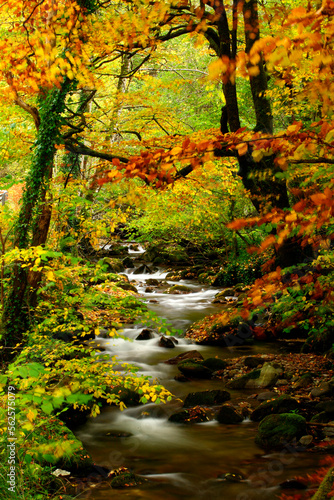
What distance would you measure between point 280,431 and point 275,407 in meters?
0.75

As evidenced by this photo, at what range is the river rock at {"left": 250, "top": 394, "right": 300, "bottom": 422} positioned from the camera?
16.9 feet

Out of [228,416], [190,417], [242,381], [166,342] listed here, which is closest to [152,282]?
[166,342]

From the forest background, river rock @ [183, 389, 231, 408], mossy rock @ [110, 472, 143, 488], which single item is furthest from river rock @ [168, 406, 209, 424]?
mossy rock @ [110, 472, 143, 488]

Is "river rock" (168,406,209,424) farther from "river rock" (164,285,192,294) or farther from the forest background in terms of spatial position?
"river rock" (164,285,192,294)

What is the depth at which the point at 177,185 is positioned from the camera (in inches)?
368

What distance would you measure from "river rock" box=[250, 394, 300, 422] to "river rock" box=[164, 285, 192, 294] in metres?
8.64

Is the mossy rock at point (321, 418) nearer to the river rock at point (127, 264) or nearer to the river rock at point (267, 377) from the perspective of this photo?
the river rock at point (267, 377)

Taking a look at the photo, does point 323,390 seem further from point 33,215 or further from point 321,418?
point 33,215

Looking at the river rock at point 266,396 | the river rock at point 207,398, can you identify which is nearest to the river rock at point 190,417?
the river rock at point 207,398

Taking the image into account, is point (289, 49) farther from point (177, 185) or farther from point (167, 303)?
point (167, 303)

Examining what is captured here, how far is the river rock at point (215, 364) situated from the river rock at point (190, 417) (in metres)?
1.82

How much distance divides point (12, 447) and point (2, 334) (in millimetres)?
4456

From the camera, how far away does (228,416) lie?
5.36 meters

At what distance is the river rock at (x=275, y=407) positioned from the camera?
515 centimetres
